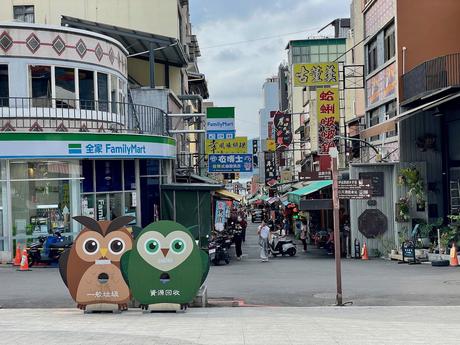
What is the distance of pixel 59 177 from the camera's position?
899 inches

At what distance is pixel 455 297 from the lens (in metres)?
14.7

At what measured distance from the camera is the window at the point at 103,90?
24.7 m

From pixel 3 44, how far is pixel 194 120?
2652 cm

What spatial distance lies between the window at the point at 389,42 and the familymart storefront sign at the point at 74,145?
37.1 feet

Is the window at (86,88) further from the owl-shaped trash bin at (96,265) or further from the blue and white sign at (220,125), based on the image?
the owl-shaped trash bin at (96,265)

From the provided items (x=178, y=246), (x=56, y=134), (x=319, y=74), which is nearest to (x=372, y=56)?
(x=319, y=74)

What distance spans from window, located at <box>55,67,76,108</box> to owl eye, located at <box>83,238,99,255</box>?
1205cm

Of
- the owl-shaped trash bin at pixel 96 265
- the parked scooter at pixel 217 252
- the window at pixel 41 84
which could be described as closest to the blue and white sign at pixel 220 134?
the parked scooter at pixel 217 252

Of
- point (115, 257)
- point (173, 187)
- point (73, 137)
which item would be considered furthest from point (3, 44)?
point (115, 257)

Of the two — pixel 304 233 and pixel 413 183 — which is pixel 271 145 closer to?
pixel 304 233

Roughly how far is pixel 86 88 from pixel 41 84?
6.09 feet

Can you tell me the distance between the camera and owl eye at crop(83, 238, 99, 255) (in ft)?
40.0

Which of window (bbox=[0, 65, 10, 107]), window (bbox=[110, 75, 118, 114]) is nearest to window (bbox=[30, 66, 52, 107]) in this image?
window (bbox=[0, 65, 10, 107])

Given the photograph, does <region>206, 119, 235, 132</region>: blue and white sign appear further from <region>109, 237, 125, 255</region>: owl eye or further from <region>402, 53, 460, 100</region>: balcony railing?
<region>109, 237, 125, 255</region>: owl eye
